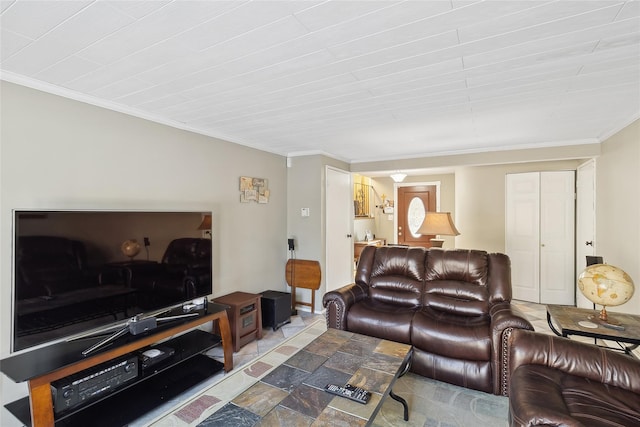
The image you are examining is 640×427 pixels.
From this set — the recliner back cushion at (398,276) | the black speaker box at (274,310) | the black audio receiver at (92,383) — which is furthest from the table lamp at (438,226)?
the black audio receiver at (92,383)

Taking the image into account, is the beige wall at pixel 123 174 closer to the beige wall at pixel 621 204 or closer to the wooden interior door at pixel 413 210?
the beige wall at pixel 621 204

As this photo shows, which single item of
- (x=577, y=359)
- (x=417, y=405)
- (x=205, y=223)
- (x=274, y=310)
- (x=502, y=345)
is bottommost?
Answer: (x=417, y=405)

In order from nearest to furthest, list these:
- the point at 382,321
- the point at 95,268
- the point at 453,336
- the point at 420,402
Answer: the point at 95,268 < the point at 420,402 < the point at 453,336 < the point at 382,321

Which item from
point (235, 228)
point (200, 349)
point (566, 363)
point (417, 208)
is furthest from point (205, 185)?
point (417, 208)

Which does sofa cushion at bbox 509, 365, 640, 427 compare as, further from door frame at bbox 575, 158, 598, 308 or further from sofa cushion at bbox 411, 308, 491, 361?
door frame at bbox 575, 158, 598, 308

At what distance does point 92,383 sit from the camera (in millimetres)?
1879

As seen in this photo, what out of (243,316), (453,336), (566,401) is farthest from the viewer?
(243,316)

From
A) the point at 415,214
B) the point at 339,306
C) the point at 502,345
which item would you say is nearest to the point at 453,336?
the point at 502,345

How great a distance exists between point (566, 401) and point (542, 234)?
3715 millimetres

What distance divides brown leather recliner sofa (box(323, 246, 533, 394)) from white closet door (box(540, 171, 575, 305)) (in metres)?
2.21

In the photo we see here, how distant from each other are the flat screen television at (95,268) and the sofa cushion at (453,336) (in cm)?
197

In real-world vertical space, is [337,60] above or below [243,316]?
above

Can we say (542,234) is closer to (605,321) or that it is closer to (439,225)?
(439,225)

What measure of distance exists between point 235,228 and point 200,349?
4.75 ft
